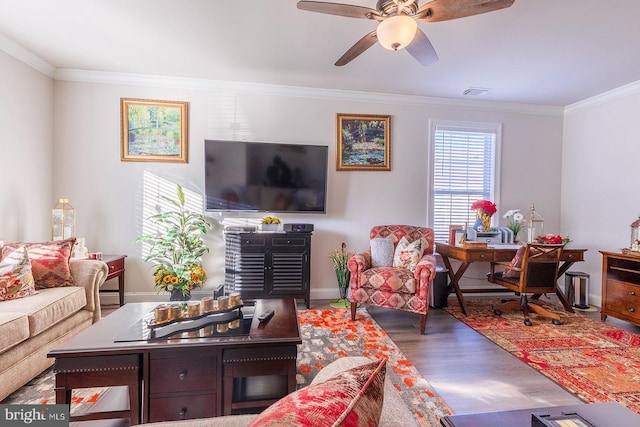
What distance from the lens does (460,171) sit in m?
4.21

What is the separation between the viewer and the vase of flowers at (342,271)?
12.2ft

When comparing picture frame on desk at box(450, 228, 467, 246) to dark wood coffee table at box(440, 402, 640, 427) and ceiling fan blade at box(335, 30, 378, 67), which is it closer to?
ceiling fan blade at box(335, 30, 378, 67)

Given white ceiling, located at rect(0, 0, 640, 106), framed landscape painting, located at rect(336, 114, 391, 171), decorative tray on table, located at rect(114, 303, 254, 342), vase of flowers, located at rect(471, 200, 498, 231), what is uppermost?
white ceiling, located at rect(0, 0, 640, 106)

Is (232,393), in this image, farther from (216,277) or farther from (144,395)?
(216,277)

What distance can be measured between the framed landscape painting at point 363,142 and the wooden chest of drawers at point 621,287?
2.55 m

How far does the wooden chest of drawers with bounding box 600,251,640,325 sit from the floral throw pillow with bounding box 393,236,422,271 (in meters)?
1.91

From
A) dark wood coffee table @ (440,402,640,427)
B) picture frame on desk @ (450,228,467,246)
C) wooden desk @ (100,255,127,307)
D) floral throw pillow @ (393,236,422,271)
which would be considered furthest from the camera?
picture frame on desk @ (450,228,467,246)

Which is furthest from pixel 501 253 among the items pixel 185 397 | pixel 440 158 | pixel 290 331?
pixel 185 397

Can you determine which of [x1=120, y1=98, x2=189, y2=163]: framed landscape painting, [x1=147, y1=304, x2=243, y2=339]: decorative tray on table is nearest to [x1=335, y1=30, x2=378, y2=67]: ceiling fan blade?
[x1=147, y1=304, x2=243, y2=339]: decorative tray on table

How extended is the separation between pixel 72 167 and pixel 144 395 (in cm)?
318

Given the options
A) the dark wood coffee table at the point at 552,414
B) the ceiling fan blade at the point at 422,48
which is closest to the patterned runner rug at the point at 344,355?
the dark wood coffee table at the point at 552,414

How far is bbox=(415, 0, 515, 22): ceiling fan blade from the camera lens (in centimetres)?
164

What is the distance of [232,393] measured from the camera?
5.07ft

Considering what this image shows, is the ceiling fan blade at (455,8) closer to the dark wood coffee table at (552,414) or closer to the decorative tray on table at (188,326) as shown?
the dark wood coffee table at (552,414)
